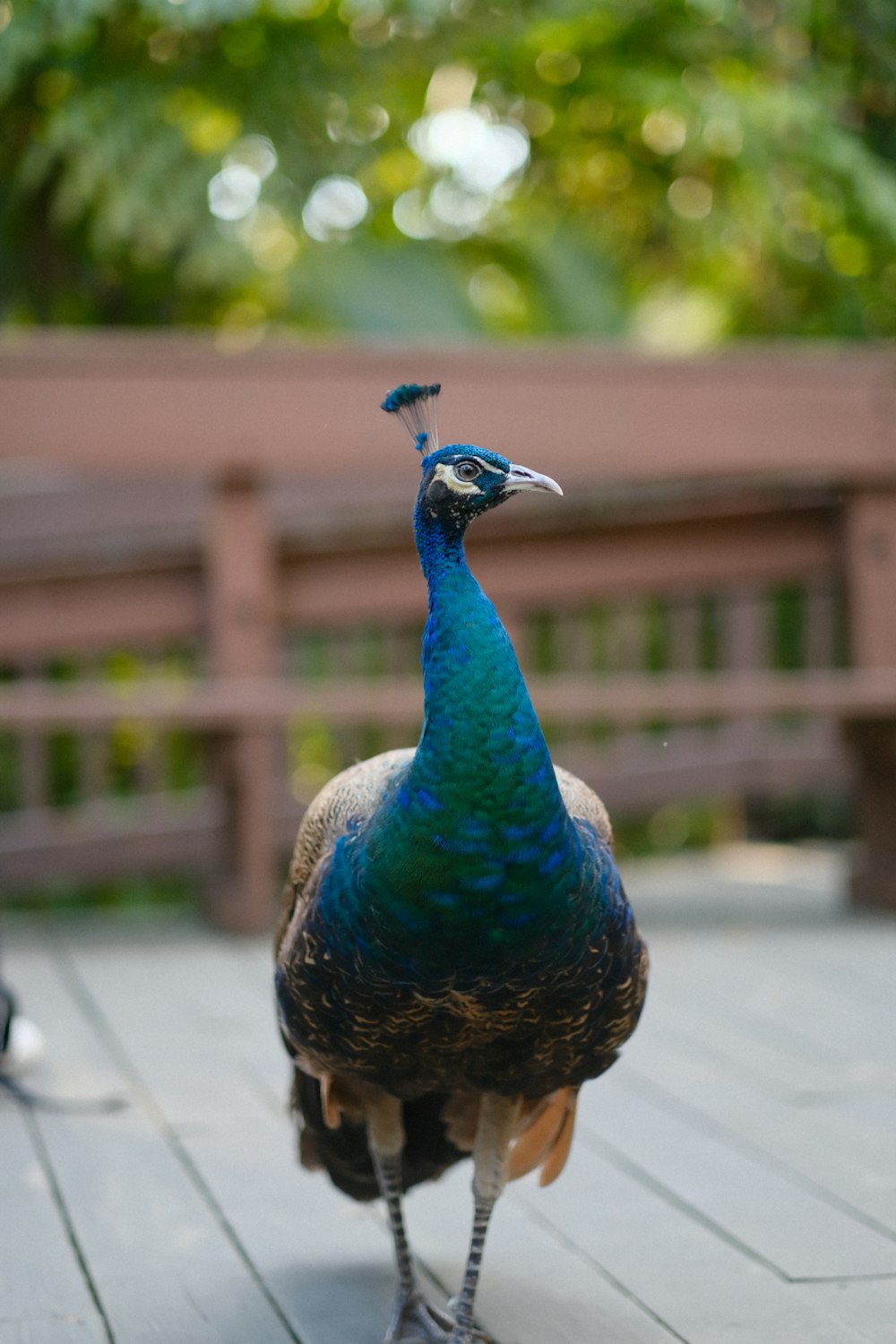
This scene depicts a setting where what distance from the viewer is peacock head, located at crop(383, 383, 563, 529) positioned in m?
1.80

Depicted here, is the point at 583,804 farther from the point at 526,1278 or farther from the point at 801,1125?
the point at 801,1125

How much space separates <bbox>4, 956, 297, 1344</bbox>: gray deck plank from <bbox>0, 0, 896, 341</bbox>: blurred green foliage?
409cm

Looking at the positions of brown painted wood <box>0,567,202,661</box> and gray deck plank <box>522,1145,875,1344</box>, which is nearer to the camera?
gray deck plank <box>522,1145,875,1344</box>

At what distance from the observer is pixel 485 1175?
199cm

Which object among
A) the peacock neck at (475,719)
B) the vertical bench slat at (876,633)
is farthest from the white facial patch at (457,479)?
the vertical bench slat at (876,633)

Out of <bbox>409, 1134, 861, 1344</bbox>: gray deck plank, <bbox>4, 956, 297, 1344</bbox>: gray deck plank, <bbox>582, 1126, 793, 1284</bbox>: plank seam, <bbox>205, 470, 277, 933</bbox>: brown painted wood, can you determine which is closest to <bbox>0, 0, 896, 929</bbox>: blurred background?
<bbox>205, 470, 277, 933</bbox>: brown painted wood

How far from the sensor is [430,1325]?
1.99 metres

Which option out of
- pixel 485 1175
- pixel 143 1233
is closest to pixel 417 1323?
A: pixel 485 1175

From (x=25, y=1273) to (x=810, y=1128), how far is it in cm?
148

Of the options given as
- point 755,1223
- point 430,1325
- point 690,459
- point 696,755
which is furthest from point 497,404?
point 430,1325

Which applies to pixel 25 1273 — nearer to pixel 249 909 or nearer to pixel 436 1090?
pixel 436 1090

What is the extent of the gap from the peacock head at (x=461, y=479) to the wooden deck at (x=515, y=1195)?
111 cm

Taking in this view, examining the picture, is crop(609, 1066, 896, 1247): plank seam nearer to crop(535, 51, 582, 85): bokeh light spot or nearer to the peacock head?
the peacock head

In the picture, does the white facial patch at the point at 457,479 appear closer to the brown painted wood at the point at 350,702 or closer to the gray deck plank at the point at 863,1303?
the gray deck plank at the point at 863,1303
